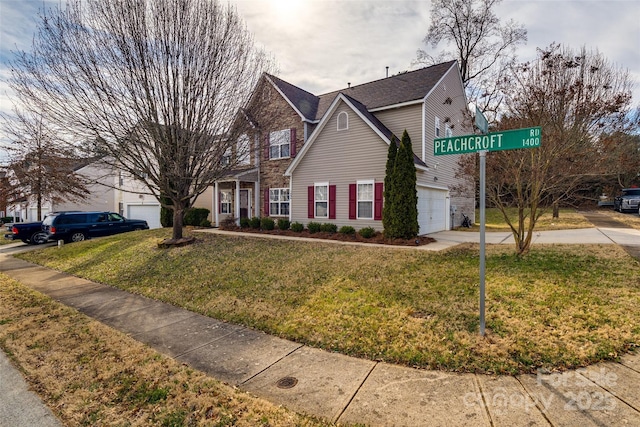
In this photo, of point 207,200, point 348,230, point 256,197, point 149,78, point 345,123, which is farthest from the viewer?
point 207,200

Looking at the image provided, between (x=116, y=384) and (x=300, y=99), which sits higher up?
(x=300, y=99)

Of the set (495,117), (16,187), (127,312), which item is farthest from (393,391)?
(16,187)

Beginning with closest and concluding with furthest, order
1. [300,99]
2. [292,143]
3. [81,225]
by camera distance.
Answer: [81,225]
[292,143]
[300,99]

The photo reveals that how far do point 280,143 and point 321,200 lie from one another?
4772mm

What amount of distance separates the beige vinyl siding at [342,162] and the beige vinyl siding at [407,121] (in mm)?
1809

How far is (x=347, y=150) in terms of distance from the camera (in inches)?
551

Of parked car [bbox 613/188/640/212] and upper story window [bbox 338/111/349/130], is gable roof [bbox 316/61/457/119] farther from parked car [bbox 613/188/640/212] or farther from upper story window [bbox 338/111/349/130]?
parked car [bbox 613/188/640/212]

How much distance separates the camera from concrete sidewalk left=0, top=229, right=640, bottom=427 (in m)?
2.72

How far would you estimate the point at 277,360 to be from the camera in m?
3.87

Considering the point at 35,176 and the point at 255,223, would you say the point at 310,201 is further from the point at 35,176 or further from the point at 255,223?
the point at 35,176

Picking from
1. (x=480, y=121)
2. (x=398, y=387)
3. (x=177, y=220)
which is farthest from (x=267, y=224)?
(x=398, y=387)

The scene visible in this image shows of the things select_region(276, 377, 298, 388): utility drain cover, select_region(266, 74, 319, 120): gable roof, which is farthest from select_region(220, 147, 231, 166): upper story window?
select_region(276, 377, 298, 388): utility drain cover

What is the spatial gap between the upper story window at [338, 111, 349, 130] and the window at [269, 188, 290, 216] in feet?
15.3

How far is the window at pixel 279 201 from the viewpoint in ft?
55.1
